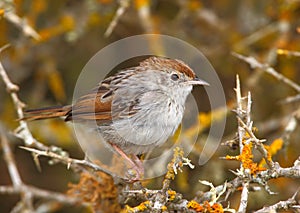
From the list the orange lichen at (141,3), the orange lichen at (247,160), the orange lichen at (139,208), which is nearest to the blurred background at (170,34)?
A: the orange lichen at (141,3)

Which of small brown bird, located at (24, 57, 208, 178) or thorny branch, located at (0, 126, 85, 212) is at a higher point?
small brown bird, located at (24, 57, 208, 178)

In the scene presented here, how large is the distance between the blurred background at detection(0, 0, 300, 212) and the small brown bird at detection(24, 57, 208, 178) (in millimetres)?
854

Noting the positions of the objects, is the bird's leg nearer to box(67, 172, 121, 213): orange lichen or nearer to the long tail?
box(67, 172, 121, 213): orange lichen

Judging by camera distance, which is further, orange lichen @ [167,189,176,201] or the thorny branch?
the thorny branch

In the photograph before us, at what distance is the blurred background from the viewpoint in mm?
5121

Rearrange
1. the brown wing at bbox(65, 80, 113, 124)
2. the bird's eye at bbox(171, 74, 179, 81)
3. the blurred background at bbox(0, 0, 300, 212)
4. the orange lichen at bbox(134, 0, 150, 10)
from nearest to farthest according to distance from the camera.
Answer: the brown wing at bbox(65, 80, 113, 124)
the bird's eye at bbox(171, 74, 179, 81)
the orange lichen at bbox(134, 0, 150, 10)
the blurred background at bbox(0, 0, 300, 212)

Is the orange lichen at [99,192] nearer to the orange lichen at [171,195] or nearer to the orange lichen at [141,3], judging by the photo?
the orange lichen at [171,195]

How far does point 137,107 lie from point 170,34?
63.7 inches

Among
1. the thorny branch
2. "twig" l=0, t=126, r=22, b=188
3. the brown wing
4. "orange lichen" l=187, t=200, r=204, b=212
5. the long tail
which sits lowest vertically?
the thorny branch

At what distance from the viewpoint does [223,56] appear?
555cm

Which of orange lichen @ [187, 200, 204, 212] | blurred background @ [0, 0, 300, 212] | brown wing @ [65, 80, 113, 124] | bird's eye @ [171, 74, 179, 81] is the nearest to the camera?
orange lichen @ [187, 200, 204, 212]

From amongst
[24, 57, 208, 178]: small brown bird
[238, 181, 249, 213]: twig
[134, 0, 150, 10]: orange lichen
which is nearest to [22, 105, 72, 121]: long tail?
[24, 57, 208, 178]: small brown bird

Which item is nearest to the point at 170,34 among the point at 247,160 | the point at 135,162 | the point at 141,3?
the point at 141,3

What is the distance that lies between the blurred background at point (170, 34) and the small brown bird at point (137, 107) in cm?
85
